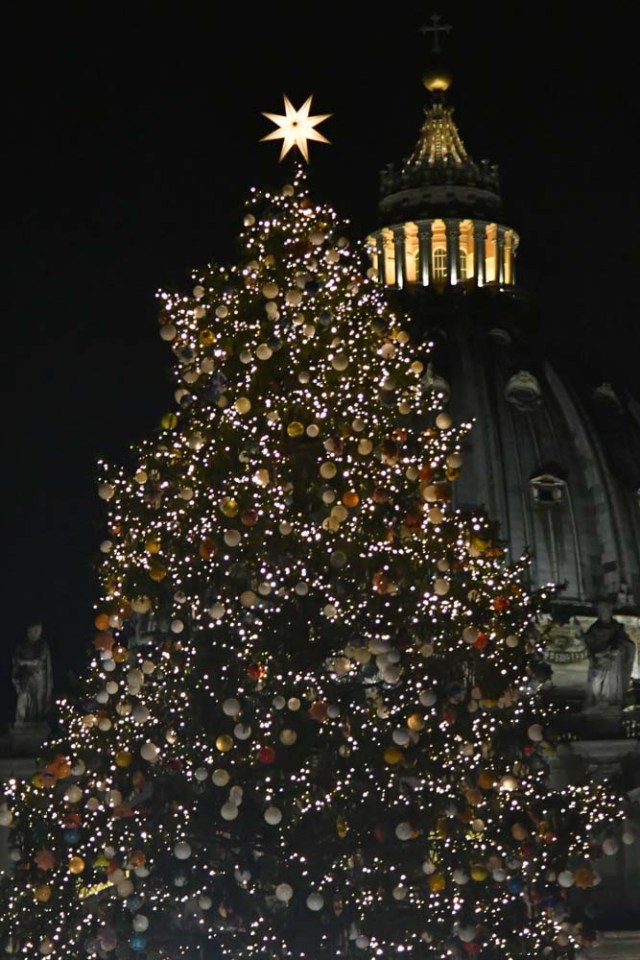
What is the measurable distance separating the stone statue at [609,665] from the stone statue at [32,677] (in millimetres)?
11341

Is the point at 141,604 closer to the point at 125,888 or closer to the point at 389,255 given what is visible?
the point at 125,888

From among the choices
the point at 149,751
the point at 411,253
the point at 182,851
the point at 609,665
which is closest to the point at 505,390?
the point at 411,253

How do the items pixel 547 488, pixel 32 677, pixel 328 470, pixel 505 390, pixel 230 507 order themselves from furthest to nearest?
pixel 505 390
pixel 547 488
pixel 32 677
pixel 230 507
pixel 328 470

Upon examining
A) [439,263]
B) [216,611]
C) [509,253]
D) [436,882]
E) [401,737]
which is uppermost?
Answer: [509,253]

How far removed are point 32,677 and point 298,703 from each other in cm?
2873

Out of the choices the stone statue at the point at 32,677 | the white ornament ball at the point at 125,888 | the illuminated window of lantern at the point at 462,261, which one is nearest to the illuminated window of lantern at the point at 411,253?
the illuminated window of lantern at the point at 462,261

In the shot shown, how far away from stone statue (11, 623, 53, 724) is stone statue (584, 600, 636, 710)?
11.3 meters

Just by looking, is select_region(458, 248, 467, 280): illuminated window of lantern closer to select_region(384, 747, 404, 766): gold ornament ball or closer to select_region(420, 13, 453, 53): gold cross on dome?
select_region(420, 13, 453, 53): gold cross on dome

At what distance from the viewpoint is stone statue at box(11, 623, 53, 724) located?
60.5 meters

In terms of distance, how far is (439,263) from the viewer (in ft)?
307

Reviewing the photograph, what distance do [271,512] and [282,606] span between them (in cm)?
107

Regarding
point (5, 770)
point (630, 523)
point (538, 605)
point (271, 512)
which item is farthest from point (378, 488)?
point (630, 523)

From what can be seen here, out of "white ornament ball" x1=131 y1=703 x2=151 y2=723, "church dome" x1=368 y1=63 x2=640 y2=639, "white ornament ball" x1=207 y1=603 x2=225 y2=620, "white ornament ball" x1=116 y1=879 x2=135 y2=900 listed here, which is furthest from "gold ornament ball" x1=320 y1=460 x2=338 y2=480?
"church dome" x1=368 y1=63 x2=640 y2=639

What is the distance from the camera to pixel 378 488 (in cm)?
3325
